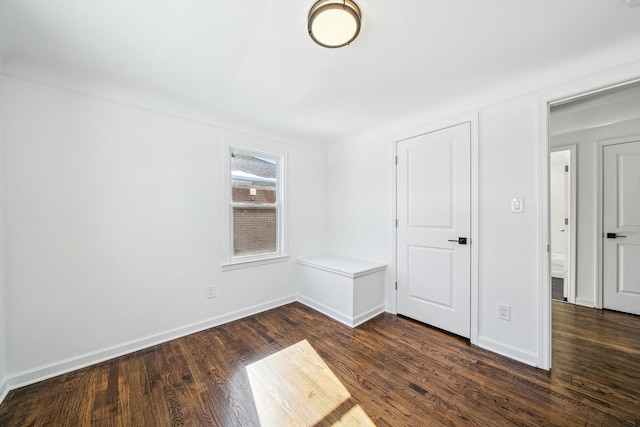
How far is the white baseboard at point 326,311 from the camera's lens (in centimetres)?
264

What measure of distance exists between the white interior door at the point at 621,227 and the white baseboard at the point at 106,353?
4399 millimetres

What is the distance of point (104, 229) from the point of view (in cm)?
200

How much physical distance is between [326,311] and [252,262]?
42.7 inches

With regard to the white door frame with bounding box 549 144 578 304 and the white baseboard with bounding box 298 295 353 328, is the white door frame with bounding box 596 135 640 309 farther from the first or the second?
the white baseboard with bounding box 298 295 353 328

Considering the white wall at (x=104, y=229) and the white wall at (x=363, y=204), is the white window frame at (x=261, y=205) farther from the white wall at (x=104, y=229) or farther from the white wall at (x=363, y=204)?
the white wall at (x=363, y=204)

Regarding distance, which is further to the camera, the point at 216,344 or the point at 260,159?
the point at 260,159

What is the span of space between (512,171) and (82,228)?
357 cm

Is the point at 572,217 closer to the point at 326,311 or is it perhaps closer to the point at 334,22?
the point at 326,311

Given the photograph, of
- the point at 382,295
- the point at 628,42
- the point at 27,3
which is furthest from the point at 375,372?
the point at 27,3

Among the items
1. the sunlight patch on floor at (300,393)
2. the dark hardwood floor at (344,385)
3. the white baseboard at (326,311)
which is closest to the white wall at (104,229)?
the dark hardwood floor at (344,385)

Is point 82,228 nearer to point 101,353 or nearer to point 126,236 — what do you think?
point 126,236

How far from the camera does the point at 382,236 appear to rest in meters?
3.01

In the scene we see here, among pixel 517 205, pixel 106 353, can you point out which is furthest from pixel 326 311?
pixel 517 205

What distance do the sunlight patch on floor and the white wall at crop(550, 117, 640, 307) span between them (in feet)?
11.7
